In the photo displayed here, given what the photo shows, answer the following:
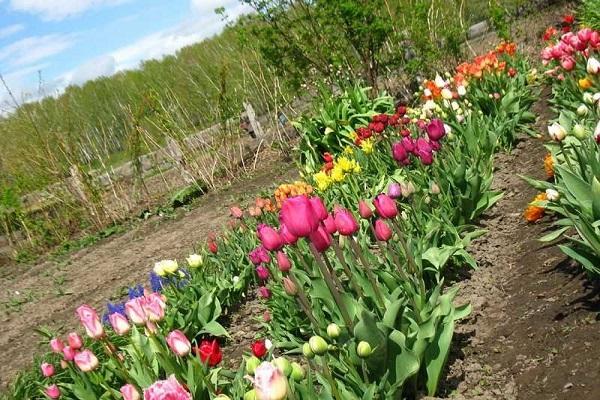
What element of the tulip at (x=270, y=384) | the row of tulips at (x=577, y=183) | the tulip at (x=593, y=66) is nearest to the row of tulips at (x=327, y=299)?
the tulip at (x=270, y=384)

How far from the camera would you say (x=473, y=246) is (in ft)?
11.2

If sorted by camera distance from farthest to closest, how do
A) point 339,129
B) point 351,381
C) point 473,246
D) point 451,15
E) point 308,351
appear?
point 451,15 < point 339,129 < point 473,246 < point 351,381 < point 308,351

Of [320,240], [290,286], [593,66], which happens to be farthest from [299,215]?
[593,66]

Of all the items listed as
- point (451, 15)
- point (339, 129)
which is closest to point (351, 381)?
point (339, 129)

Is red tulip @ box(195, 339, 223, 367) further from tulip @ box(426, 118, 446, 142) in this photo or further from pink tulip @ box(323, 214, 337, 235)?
tulip @ box(426, 118, 446, 142)

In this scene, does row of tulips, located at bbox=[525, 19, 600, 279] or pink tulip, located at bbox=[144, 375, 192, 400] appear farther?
row of tulips, located at bbox=[525, 19, 600, 279]

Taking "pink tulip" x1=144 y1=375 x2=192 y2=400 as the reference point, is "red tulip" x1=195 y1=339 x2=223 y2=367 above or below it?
below

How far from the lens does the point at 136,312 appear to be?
7.54 feet

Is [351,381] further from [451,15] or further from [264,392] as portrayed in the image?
[451,15]

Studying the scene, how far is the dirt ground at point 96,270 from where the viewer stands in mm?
5574

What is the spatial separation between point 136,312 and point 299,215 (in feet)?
2.56

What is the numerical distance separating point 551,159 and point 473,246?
63cm

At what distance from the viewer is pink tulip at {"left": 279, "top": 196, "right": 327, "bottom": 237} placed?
1933 mm

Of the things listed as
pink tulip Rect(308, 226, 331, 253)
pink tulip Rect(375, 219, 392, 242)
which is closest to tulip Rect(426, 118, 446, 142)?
pink tulip Rect(375, 219, 392, 242)
